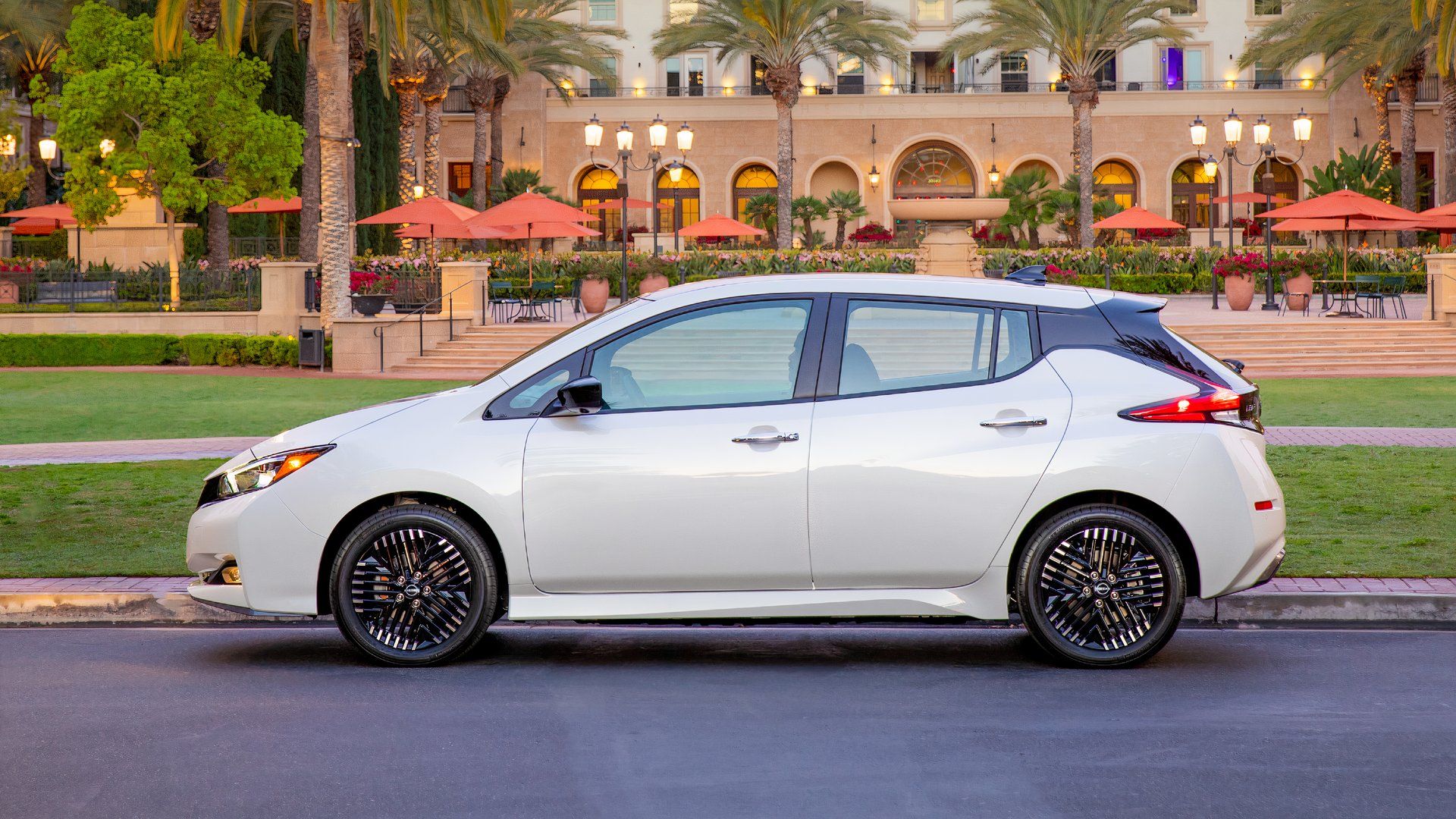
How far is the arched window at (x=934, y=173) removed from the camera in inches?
2650

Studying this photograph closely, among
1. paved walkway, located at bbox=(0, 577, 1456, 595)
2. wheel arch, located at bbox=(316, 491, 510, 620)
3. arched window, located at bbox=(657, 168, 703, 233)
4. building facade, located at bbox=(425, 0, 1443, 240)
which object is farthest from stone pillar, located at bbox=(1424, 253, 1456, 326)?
arched window, located at bbox=(657, 168, 703, 233)

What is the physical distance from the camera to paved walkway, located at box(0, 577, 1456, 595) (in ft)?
25.9

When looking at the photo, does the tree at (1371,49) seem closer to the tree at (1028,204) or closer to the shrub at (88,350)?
the tree at (1028,204)

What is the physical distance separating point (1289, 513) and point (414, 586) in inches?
253

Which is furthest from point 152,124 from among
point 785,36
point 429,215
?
point 785,36

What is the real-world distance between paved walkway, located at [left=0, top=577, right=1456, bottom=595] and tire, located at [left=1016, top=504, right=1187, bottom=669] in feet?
5.04

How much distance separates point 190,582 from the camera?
8.22 meters

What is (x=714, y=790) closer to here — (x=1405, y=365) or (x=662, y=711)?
(x=662, y=711)

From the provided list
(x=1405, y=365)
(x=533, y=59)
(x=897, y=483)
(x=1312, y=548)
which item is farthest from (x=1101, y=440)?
(x=533, y=59)

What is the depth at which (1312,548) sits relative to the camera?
914 centimetres

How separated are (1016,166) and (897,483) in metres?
61.5

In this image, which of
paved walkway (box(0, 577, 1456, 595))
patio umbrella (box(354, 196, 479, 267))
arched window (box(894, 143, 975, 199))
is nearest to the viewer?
paved walkway (box(0, 577, 1456, 595))

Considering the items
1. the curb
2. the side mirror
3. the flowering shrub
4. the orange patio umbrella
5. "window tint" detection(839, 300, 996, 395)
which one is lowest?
the curb

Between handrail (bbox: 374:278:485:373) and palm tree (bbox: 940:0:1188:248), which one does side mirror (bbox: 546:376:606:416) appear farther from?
palm tree (bbox: 940:0:1188:248)
